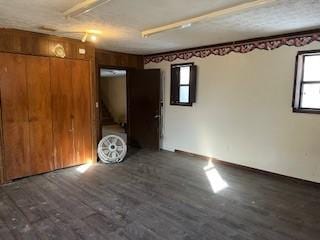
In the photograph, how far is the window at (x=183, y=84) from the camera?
4922mm

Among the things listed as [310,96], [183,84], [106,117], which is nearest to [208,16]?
[310,96]

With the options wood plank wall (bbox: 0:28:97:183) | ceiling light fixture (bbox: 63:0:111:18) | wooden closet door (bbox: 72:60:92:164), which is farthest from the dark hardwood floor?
ceiling light fixture (bbox: 63:0:111:18)

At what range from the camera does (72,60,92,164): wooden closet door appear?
4.18m

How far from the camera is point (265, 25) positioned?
3168mm

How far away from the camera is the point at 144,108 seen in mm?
5758

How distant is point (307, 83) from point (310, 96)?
0.20m

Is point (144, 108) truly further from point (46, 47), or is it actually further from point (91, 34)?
point (46, 47)

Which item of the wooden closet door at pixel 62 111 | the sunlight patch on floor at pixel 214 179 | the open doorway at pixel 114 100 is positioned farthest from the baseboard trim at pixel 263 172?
the open doorway at pixel 114 100

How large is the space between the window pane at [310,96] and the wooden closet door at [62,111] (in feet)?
12.2

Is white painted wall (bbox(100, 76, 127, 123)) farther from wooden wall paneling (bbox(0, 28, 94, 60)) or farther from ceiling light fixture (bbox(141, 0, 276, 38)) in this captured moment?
ceiling light fixture (bbox(141, 0, 276, 38))

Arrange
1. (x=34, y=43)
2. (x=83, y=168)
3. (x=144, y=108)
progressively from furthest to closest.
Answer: (x=144, y=108) → (x=83, y=168) → (x=34, y=43)

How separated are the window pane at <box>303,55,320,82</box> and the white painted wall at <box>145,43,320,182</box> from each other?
165 millimetres

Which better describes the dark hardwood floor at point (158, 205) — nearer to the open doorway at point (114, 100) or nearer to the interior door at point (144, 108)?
the interior door at point (144, 108)

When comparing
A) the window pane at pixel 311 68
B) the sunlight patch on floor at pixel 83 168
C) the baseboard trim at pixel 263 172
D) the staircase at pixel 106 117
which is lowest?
the sunlight patch on floor at pixel 83 168
